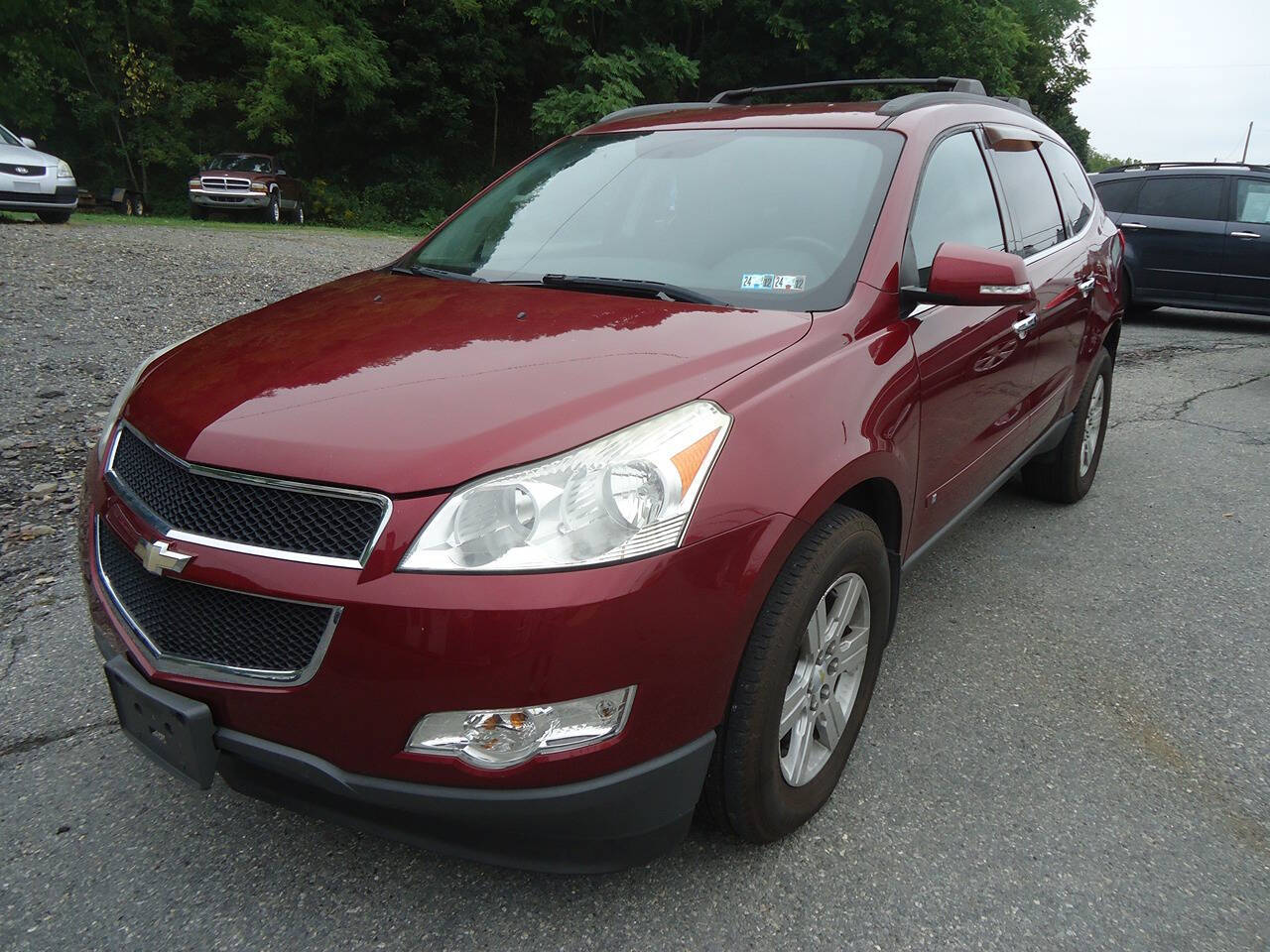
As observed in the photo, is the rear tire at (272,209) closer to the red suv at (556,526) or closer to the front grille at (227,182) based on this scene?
the front grille at (227,182)

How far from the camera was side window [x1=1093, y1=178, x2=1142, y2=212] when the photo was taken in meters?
10.9

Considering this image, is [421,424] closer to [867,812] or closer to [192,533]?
[192,533]

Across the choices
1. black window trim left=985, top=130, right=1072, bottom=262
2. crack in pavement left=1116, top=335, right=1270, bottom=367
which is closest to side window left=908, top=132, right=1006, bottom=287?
black window trim left=985, top=130, right=1072, bottom=262

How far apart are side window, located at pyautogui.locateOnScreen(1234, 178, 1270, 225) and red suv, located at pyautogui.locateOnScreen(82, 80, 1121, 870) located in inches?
380

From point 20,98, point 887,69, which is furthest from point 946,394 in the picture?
point 20,98

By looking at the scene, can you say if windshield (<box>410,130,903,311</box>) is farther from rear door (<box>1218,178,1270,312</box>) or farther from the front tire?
rear door (<box>1218,178,1270,312</box>)

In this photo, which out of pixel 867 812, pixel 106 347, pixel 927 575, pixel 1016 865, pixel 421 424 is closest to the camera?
pixel 421 424

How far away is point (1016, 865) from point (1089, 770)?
0.53 m

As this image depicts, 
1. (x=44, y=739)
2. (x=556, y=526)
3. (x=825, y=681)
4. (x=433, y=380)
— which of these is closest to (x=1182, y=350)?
(x=825, y=681)

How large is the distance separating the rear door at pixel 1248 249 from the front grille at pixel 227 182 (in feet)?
61.9

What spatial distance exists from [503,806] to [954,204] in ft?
7.59

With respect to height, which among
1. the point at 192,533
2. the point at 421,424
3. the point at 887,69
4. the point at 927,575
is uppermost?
the point at 887,69

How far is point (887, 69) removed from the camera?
83.9ft

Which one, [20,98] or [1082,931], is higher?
[20,98]
